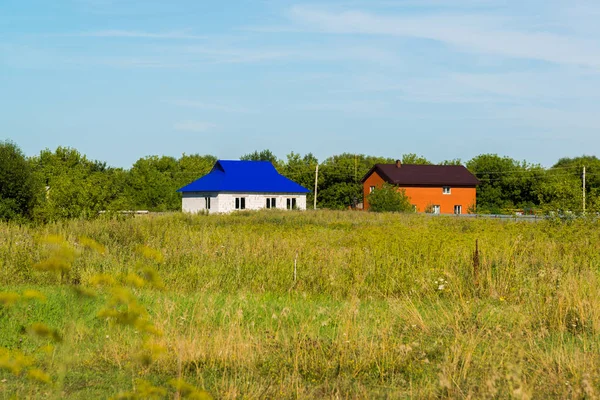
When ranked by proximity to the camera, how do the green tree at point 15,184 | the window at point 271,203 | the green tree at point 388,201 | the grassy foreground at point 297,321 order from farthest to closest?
the window at point 271,203 → the green tree at point 388,201 → the green tree at point 15,184 → the grassy foreground at point 297,321

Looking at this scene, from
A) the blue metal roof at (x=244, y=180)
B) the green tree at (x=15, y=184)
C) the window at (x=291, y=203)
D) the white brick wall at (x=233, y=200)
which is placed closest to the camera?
the green tree at (x=15, y=184)

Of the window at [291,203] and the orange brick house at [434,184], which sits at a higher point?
the orange brick house at [434,184]

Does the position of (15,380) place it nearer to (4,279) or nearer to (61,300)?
(61,300)

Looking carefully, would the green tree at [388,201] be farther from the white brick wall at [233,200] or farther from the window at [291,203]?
the window at [291,203]

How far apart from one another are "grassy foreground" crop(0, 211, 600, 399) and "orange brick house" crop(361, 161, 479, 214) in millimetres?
52500

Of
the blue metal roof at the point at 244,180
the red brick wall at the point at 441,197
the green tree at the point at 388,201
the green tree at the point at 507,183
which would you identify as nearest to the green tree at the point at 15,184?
the blue metal roof at the point at 244,180

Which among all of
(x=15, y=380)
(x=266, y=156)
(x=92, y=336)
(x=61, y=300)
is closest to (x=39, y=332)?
(x=15, y=380)

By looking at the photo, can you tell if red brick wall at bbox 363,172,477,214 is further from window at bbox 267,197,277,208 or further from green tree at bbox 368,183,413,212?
green tree at bbox 368,183,413,212

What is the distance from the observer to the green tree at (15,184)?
109 ft

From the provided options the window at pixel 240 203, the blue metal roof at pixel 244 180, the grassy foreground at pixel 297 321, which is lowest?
the grassy foreground at pixel 297 321

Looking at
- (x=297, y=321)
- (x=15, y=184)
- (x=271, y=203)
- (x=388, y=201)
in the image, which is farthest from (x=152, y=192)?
(x=297, y=321)

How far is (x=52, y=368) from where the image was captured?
688 cm

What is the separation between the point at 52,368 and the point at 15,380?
1.37 feet

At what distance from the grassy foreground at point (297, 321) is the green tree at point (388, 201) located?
111ft
